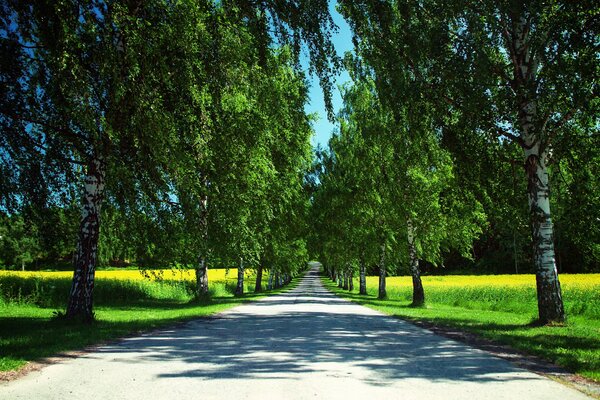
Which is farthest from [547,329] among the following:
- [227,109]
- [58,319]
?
[58,319]

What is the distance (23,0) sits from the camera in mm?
6805

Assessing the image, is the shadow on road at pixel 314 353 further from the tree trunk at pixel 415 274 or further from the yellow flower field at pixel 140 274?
the tree trunk at pixel 415 274

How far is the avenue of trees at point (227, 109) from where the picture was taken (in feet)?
24.5

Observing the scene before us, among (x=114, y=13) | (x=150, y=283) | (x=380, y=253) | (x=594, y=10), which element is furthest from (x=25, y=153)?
(x=380, y=253)

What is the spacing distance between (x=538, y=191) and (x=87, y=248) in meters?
12.2

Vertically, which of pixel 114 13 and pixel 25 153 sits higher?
pixel 114 13

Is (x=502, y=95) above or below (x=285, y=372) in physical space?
above

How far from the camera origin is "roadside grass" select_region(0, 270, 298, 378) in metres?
7.72

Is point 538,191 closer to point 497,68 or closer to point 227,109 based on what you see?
point 497,68

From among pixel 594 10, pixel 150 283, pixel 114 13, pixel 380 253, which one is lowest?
pixel 150 283

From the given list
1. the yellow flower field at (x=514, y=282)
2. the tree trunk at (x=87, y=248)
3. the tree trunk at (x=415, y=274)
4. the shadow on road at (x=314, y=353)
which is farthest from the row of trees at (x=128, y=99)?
the yellow flower field at (x=514, y=282)

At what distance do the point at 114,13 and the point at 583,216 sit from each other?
12.6 m

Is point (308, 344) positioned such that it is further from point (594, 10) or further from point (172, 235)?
point (594, 10)

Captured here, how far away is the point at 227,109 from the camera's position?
42.5ft
